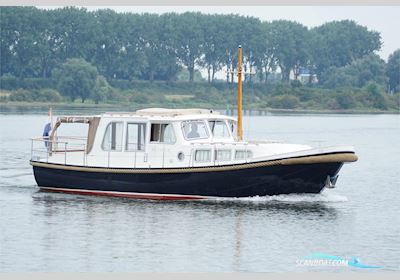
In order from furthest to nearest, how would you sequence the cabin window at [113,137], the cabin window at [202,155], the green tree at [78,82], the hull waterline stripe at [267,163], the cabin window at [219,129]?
the green tree at [78,82] < the cabin window at [219,129] < the cabin window at [113,137] < the cabin window at [202,155] < the hull waterline stripe at [267,163]

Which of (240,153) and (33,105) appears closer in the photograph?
(240,153)

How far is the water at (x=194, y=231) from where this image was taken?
105 feet

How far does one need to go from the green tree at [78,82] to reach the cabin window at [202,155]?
108634 mm

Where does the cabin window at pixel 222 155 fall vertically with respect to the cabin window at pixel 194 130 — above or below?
below

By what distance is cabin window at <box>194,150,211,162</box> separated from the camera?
136 ft

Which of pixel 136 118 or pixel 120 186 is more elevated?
pixel 136 118

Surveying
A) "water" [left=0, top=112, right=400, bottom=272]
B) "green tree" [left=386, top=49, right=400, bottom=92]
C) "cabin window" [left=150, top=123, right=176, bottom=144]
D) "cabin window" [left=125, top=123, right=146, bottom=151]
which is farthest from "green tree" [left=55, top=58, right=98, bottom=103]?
"cabin window" [left=150, top=123, right=176, bottom=144]

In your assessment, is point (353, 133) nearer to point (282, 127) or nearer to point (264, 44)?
point (282, 127)

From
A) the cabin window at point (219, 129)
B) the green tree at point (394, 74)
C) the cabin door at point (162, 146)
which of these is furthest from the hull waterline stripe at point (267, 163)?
the green tree at point (394, 74)

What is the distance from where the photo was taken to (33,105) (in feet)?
473

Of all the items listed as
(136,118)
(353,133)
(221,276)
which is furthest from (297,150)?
(353,133)

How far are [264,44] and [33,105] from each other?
52.4m

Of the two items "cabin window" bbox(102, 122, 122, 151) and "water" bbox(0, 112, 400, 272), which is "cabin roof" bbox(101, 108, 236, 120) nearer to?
"cabin window" bbox(102, 122, 122, 151)

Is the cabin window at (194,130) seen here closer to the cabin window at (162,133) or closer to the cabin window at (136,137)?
the cabin window at (162,133)
